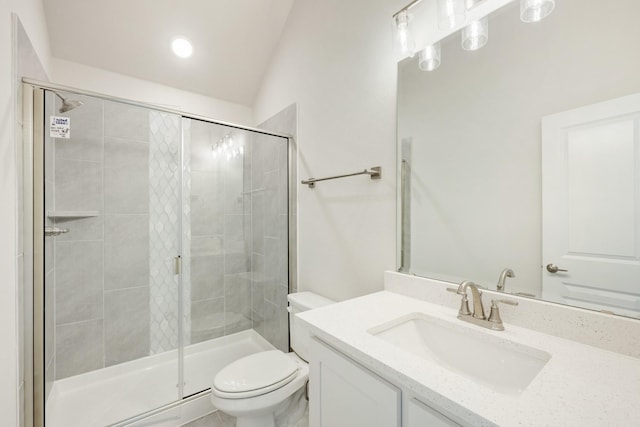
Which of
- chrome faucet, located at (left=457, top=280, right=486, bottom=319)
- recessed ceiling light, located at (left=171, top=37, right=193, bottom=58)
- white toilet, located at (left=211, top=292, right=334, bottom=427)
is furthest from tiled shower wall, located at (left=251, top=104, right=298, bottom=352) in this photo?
chrome faucet, located at (left=457, top=280, right=486, bottom=319)

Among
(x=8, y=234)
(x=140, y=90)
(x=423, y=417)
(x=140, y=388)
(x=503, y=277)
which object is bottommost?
(x=140, y=388)

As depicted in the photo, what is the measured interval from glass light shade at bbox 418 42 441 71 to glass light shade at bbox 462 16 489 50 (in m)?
0.11

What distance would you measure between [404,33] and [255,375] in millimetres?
1780

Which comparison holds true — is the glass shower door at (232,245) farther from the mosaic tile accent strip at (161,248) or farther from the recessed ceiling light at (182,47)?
the recessed ceiling light at (182,47)

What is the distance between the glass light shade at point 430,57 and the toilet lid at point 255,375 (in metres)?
1.62

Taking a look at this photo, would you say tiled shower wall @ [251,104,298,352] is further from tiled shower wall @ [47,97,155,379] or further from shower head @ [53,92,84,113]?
shower head @ [53,92,84,113]

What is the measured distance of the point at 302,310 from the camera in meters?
1.68

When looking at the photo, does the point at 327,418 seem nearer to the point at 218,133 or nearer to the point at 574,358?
the point at 574,358

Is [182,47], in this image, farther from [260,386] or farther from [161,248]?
[260,386]

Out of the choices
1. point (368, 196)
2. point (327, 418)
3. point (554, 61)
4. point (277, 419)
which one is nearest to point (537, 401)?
point (327, 418)

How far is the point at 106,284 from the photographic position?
2.00 meters

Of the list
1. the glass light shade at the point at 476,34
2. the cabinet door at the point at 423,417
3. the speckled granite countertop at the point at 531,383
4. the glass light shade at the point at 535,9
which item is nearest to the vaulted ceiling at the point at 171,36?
the glass light shade at the point at 476,34

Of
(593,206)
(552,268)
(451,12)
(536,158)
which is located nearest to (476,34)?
(451,12)

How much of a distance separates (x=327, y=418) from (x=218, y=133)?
1.91 meters
